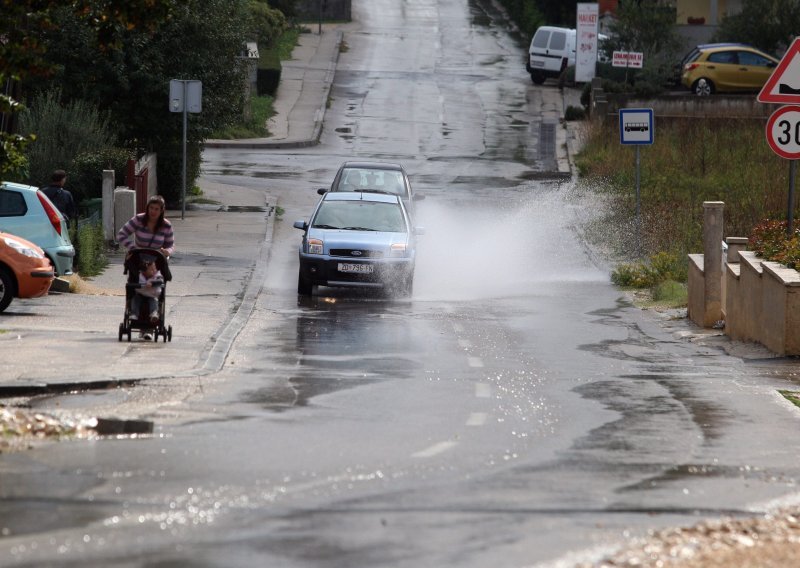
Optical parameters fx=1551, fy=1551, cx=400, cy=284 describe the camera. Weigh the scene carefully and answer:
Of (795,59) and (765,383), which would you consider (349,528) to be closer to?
(765,383)

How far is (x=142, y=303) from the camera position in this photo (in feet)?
52.5

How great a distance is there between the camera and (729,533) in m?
7.99

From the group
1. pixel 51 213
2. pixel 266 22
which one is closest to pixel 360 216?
pixel 51 213

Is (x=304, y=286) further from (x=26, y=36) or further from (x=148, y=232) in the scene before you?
(x=26, y=36)

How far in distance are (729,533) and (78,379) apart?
6.42 meters

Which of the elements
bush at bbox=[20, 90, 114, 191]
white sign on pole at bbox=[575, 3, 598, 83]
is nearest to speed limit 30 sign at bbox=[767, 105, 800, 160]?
bush at bbox=[20, 90, 114, 191]

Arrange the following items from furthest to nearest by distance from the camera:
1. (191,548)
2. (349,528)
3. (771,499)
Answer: (771,499) → (349,528) → (191,548)

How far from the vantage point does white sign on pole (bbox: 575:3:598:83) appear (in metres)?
54.6

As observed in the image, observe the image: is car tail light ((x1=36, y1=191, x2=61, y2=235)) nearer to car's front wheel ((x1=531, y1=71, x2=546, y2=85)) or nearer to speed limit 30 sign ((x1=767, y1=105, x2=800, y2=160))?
speed limit 30 sign ((x1=767, y1=105, x2=800, y2=160))

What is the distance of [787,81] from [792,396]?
465 centimetres

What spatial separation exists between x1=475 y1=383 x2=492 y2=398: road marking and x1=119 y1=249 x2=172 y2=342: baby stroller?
376cm

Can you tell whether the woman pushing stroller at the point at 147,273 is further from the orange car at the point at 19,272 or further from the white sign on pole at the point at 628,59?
the white sign on pole at the point at 628,59

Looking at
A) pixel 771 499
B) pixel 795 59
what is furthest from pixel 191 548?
pixel 795 59

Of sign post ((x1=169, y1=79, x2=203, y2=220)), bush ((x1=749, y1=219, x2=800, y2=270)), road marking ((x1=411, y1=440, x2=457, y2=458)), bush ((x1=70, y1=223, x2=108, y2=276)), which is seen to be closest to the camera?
road marking ((x1=411, y1=440, x2=457, y2=458))
